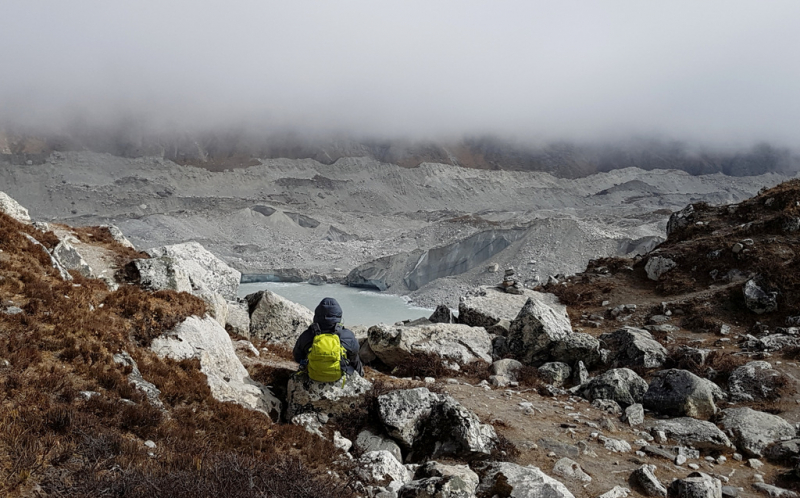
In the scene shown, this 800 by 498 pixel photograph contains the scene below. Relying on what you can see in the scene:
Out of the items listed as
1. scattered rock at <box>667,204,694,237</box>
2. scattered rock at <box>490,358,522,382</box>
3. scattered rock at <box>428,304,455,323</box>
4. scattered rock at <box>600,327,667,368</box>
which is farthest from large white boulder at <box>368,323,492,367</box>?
scattered rock at <box>667,204,694,237</box>

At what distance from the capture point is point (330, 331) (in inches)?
283

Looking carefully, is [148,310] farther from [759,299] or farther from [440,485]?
[759,299]

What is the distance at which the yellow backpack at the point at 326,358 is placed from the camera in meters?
6.88

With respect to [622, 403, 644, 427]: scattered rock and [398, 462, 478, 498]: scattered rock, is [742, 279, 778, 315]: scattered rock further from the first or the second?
[398, 462, 478, 498]: scattered rock

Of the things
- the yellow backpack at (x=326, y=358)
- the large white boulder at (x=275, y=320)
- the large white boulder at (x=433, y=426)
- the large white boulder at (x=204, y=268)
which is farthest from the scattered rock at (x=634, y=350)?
the large white boulder at (x=204, y=268)

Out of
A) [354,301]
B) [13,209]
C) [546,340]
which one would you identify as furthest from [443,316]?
[354,301]

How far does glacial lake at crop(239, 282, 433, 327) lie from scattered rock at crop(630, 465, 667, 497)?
20.6m

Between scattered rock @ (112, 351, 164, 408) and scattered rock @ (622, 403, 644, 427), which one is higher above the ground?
scattered rock @ (112, 351, 164, 408)

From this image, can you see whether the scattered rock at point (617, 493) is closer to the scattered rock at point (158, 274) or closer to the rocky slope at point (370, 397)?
the rocky slope at point (370, 397)

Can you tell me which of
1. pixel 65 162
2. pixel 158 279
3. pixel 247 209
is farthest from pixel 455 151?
pixel 158 279

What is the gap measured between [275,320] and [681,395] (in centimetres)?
989

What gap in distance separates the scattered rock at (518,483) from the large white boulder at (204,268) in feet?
35.0

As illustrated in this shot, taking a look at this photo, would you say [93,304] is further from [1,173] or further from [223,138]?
[223,138]

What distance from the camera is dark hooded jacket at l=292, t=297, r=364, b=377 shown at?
279 inches
